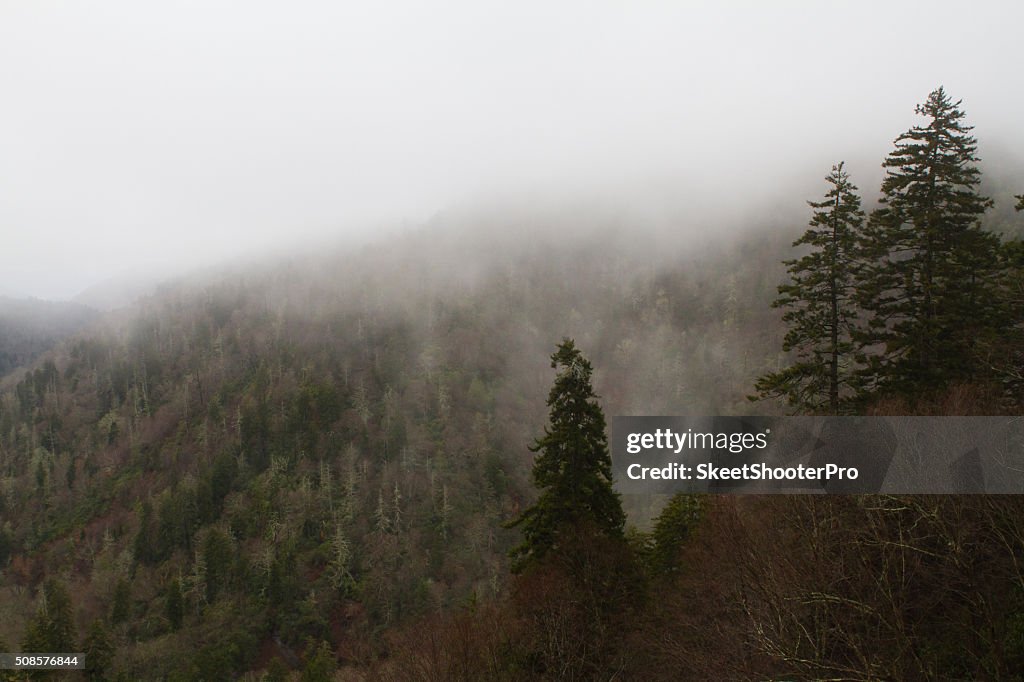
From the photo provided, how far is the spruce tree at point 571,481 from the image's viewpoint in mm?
18344

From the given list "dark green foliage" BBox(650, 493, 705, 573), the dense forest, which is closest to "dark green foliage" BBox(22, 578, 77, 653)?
the dense forest

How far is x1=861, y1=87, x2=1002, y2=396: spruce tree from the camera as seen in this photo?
640 inches

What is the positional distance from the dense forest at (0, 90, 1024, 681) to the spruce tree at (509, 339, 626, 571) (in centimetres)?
11

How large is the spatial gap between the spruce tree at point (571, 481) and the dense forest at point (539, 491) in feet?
0.38

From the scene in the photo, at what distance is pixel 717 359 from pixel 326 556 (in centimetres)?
11107

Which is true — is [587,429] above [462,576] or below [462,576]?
above

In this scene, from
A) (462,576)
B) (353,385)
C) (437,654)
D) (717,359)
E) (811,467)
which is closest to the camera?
(811,467)

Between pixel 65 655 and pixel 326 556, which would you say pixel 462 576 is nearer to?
pixel 326 556

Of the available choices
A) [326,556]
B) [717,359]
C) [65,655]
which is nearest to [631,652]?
[65,655]

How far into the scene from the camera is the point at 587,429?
18797mm

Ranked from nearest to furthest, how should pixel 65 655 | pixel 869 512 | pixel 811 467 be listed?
pixel 869 512 → pixel 811 467 → pixel 65 655

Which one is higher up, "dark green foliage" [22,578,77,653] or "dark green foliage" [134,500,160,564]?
"dark green foliage" [22,578,77,653]

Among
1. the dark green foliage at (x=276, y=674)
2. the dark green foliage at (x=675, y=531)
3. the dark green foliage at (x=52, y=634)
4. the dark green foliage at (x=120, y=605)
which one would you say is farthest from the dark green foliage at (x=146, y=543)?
the dark green foliage at (x=675, y=531)

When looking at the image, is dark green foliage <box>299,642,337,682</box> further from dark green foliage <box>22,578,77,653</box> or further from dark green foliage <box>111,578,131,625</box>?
dark green foliage <box>111,578,131,625</box>
